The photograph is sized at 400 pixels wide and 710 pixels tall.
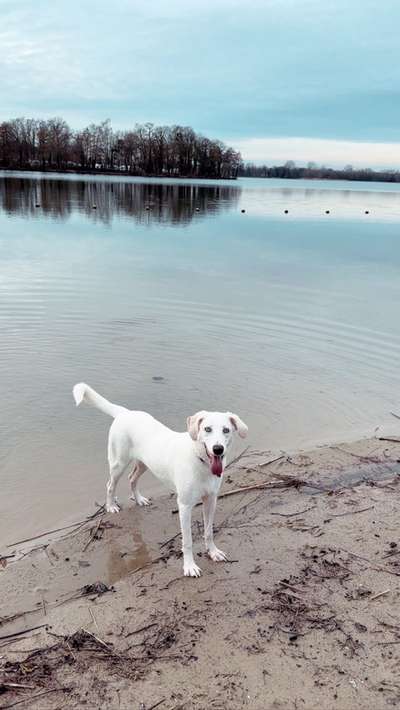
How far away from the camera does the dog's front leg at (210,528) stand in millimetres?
4976

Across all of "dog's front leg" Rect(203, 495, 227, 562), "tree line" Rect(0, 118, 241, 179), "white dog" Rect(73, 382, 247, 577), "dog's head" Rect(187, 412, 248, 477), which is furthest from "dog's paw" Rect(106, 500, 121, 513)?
"tree line" Rect(0, 118, 241, 179)

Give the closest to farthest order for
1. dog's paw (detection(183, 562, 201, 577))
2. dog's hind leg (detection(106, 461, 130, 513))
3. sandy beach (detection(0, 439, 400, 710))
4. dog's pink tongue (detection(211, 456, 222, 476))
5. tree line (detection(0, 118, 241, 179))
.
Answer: sandy beach (detection(0, 439, 400, 710)) → dog's pink tongue (detection(211, 456, 222, 476)) → dog's paw (detection(183, 562, 201, 577)) → dog's hind leg (detection(106, 461, 130, 513)) → tree line (detection(0, 118, 241, 179))

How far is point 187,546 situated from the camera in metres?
4.86

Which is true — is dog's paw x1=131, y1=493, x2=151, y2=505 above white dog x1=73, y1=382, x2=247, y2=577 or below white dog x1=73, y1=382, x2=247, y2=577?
below

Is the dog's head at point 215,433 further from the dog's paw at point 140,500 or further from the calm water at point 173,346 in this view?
the calm water at point 173,346

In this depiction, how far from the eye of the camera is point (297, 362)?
36.8 feet

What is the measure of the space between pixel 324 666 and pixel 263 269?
62.7 ft

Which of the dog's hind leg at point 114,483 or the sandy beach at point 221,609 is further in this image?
the dog's hind leg at point 114,483

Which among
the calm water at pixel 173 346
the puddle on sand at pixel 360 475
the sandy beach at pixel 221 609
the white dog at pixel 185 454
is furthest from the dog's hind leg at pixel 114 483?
the puddle on sand at pixel 360 475

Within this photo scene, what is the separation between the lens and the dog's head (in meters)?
4.34

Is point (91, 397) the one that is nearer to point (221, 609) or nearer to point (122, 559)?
point (122, 559)

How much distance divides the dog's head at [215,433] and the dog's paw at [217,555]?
38.6 inches

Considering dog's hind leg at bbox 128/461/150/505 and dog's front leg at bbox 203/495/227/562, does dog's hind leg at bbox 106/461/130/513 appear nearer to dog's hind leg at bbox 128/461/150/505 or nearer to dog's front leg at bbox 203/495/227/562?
dog's hind leg at bbox 128/461/150/505

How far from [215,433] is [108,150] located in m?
169
